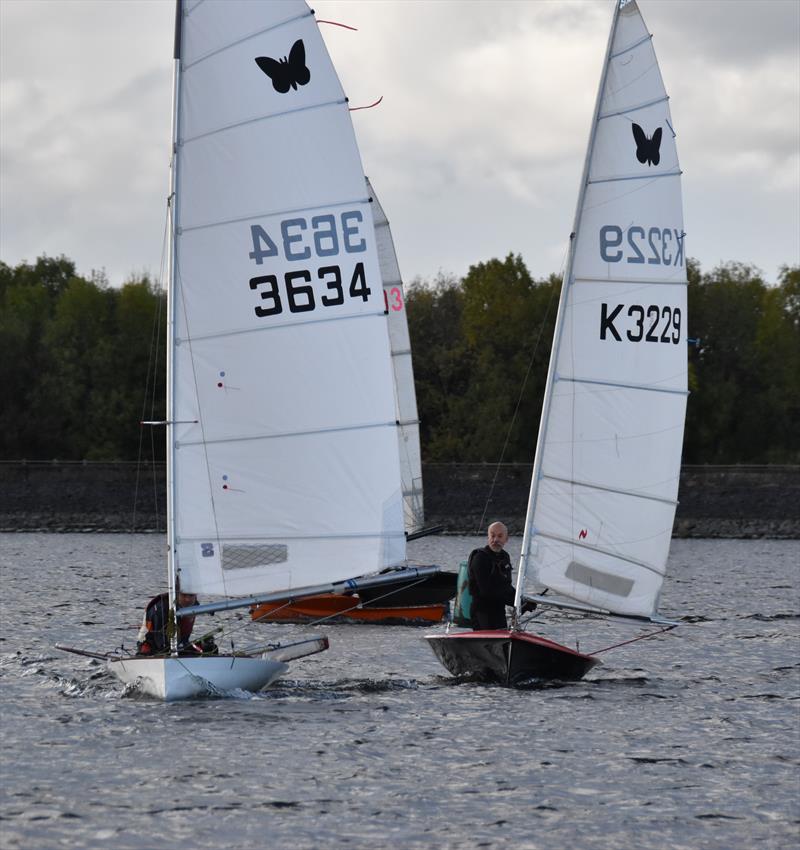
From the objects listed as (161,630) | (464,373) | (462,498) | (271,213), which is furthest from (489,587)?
(464,373)

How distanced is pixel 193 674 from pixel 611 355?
21.7 ft

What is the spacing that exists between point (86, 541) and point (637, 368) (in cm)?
4439

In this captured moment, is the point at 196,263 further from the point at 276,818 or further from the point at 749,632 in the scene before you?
the point at 749,632

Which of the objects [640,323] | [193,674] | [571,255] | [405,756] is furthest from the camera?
[640,323]

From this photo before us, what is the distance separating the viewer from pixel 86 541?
60.6 meters

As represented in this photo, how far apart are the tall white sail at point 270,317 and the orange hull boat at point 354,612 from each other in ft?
31.6

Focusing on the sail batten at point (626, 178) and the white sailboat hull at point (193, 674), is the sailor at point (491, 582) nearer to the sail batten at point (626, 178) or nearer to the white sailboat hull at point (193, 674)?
the white sailboat hull at point (193, 674)

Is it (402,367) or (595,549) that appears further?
(402,367)

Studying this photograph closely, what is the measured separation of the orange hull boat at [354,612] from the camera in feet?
87.2

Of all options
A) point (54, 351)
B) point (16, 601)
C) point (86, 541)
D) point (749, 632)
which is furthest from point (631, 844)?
point (54, 351)

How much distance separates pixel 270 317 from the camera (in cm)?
1670

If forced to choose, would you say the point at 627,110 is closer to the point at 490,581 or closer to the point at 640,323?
the point at 640,323

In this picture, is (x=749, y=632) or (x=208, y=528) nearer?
(x=208, y=528)

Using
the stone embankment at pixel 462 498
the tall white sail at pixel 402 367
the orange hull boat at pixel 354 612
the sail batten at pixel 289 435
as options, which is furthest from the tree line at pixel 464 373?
the sail batten at pixel 289 435
